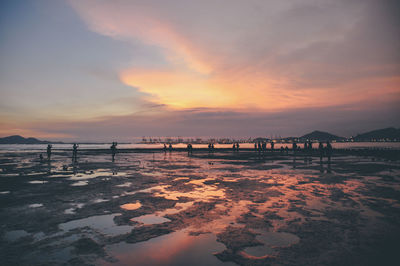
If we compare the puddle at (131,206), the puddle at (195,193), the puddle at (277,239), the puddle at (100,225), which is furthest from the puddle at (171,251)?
the puddle at (195,193)

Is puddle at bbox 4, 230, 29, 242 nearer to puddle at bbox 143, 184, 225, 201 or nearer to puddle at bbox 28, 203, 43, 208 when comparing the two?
puddle at bbox 28, 203, 43, 208

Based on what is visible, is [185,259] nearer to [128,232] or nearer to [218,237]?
[218,237]

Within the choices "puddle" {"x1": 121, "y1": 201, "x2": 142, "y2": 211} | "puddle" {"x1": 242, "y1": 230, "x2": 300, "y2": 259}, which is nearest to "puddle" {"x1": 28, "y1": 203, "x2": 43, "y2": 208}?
"puddle" {"x1": 121, "y1": 201, "x2": 142, "y2": 211}

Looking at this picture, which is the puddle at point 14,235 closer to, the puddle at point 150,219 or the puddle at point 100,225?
the puddle at point 100,225

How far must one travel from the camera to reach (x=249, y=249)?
220 inches

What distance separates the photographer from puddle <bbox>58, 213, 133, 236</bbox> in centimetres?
679

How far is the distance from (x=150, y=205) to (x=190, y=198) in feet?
6.38

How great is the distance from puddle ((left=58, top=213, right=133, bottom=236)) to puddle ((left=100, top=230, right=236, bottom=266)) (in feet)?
3.38

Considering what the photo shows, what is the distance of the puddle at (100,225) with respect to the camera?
6.79m

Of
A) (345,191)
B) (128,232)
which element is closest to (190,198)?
(128,232)

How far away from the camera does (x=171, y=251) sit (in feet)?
18.0

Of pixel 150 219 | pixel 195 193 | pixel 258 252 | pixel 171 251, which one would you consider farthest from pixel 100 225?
pixel 195 193

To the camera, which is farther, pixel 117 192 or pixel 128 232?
pixel 117 192

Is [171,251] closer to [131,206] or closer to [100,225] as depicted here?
[100,225]
